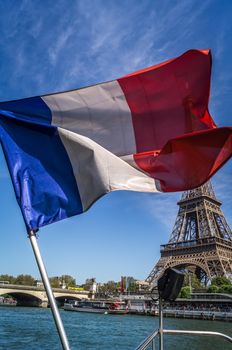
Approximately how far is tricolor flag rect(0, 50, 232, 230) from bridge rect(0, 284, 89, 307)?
6273cm

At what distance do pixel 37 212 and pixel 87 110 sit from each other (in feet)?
3.83

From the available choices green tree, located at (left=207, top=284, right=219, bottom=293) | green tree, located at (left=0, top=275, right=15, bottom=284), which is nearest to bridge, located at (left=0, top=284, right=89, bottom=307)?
green tree, located at (left=0, top=275, right=15, bottom=284)

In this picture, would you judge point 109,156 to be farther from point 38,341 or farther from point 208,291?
point 208,291

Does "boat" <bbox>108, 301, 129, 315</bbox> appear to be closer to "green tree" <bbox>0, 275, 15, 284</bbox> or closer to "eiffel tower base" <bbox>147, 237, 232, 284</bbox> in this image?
"eiffel tower base" <bbox>147, 237, 232, 284</bbox>

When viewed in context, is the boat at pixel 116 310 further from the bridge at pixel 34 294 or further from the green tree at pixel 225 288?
the bridge at pixel 34 294

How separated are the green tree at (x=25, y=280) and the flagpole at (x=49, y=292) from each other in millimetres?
87131

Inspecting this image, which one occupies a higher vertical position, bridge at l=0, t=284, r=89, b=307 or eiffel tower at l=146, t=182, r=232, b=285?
eiffel tower at l=146, t=182, r=232, b=285

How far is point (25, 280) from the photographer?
3430 inches

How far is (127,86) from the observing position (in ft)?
12.7

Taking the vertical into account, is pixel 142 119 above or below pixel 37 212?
above

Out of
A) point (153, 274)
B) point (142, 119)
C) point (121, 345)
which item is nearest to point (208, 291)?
point (153, 274)

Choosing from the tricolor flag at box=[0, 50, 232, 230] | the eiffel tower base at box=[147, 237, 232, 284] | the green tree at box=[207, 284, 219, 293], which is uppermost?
the eiffel tower base at box=[147, 237, 232, 284]

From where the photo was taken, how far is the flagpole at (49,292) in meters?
2.40

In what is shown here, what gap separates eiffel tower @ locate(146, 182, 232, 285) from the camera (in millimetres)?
52906
